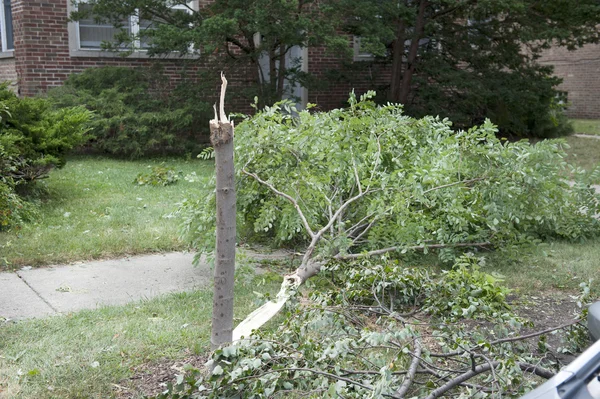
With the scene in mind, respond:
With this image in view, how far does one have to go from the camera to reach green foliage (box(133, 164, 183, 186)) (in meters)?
10.0

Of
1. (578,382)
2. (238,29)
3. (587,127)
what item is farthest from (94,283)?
(587,127)

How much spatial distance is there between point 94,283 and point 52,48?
361 inches

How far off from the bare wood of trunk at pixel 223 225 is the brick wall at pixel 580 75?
23.4m

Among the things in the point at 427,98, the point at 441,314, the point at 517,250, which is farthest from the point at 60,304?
the point at 427,98

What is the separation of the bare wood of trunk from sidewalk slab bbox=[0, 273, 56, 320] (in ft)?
5.92

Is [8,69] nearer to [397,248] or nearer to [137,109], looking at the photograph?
[137,109]

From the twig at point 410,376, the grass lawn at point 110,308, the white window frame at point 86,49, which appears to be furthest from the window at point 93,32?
the twig at point 410,376

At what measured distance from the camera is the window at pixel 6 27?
14391 millimetres

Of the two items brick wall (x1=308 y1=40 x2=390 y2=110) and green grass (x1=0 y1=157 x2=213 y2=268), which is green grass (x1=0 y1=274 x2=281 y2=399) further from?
brick wall (x1=308 y1=40 x2=390 y2=110)

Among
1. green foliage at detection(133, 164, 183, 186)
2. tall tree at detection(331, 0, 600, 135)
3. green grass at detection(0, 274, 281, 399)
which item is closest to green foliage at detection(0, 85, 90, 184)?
green foliage at detection(133, 164, 183, 186)

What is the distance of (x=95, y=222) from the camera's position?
24.3 ft

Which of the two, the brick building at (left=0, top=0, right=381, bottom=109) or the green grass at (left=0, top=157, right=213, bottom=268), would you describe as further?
the brick building at (left=0, top=0, right=381, bottom=109)

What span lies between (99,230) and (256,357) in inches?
161

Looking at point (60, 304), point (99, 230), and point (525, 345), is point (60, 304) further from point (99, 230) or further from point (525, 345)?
point (525, 345)
